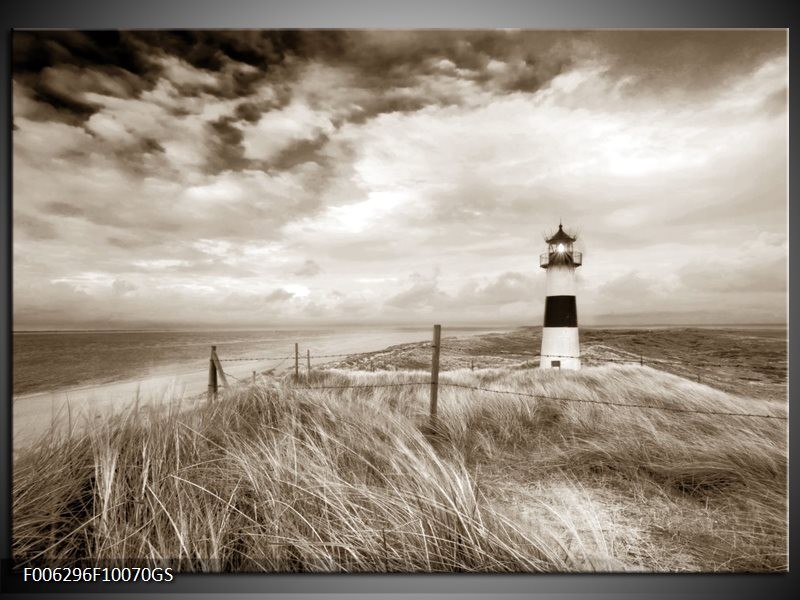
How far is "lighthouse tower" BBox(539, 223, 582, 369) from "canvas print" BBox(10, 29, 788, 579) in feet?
4.00

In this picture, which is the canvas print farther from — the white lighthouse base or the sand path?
the white lighthouse base

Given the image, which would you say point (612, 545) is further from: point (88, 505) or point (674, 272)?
point (88, 505)

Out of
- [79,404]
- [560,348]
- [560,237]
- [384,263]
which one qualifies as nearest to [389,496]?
[384,263]

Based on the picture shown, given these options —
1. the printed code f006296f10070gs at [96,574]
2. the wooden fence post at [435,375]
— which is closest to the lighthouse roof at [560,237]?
the wooden fence post at [435,375]

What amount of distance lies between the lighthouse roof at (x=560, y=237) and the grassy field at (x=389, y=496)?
54.1 inches

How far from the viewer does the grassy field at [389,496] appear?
1673mm

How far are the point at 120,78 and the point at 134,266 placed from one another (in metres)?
1.13

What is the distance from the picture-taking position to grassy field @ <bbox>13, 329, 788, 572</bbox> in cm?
167

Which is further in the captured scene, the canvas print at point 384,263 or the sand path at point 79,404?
the sand path at point 79,404

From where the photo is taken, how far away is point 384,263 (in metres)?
2.50

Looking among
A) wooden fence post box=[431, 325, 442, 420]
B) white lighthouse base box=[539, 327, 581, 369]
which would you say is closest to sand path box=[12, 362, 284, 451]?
wooden fence post box=[431, 325, 442, 420]

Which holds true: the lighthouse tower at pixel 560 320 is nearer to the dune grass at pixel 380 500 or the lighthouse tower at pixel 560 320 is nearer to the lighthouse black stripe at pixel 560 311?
the lighthouse black stripe at pixel 560 311

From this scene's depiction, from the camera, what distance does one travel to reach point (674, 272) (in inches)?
86.8

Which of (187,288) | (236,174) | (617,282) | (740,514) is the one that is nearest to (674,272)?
(617,282)
